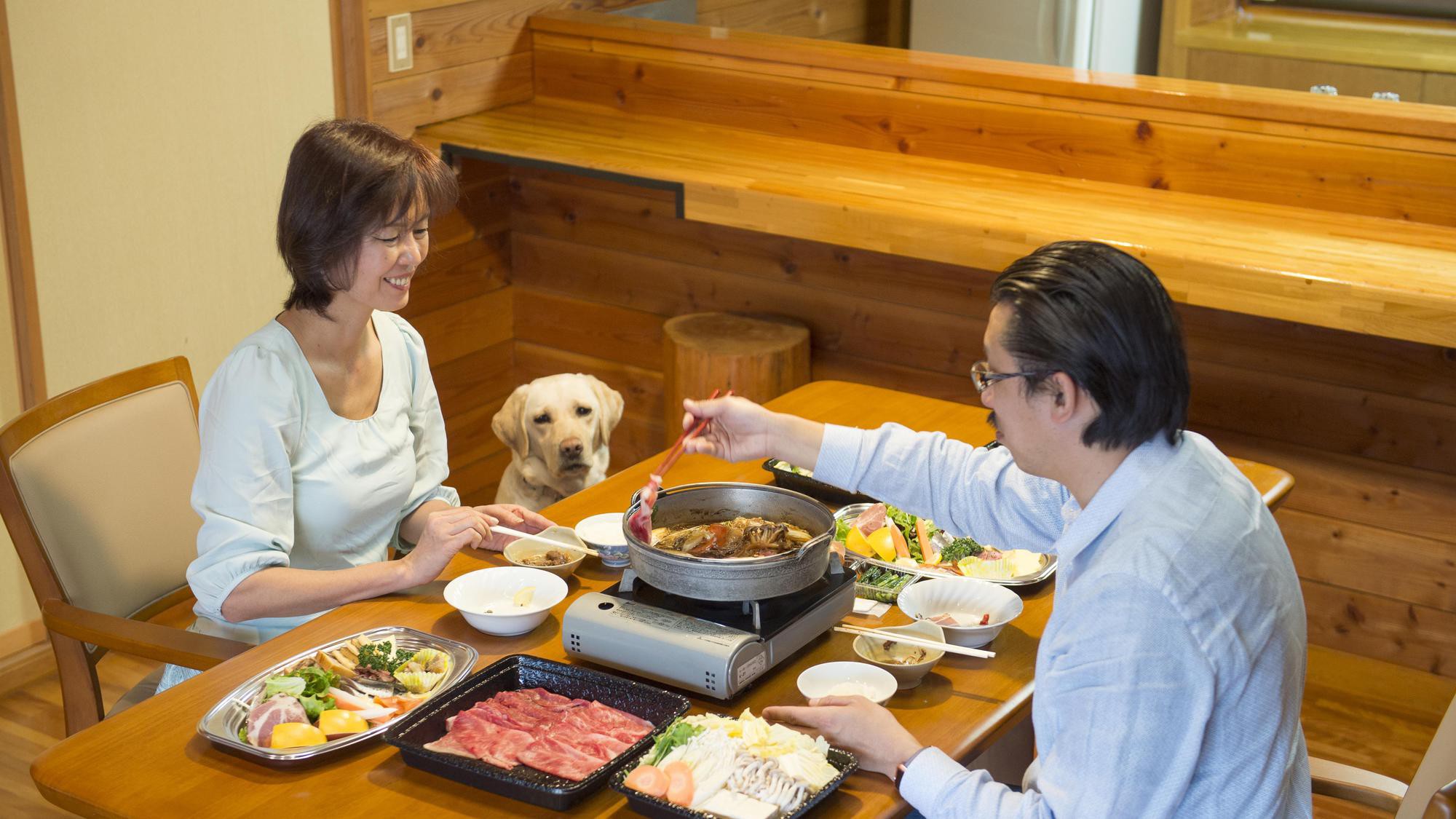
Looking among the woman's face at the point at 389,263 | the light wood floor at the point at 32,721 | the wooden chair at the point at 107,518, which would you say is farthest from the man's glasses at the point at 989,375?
the light wood floor at the point at 32,721

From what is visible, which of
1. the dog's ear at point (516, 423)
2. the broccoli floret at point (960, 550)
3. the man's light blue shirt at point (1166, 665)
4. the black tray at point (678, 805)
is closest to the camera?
the man's light blue shirt at point (1166, 665)

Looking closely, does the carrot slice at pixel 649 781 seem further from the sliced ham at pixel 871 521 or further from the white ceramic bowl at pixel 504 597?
the sliced ham at pixel 871 521

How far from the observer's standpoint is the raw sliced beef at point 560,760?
1532 millimetres

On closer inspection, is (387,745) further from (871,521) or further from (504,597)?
(871,521)

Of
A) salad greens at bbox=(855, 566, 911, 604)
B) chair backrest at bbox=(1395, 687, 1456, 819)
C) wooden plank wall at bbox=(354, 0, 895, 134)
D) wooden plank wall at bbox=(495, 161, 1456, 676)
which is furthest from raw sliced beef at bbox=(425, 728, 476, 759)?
wooden plank wall at bbox=(354, 0, 895, 134)

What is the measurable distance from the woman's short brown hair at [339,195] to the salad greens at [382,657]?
0.61 meters

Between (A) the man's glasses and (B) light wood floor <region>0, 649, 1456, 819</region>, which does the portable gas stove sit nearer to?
(A) the man's glasses

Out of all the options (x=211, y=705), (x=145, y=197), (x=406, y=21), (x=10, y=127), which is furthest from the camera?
(x=406, y=21)

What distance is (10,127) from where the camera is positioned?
2938mm

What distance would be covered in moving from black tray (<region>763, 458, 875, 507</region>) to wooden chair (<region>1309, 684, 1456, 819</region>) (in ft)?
2.57

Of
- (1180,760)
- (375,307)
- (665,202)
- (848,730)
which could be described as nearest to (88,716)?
(375,307)

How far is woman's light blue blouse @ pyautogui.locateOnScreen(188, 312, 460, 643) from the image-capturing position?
200 centimetres

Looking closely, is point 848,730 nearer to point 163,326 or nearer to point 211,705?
point 211,705

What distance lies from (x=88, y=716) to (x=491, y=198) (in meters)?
2.32
